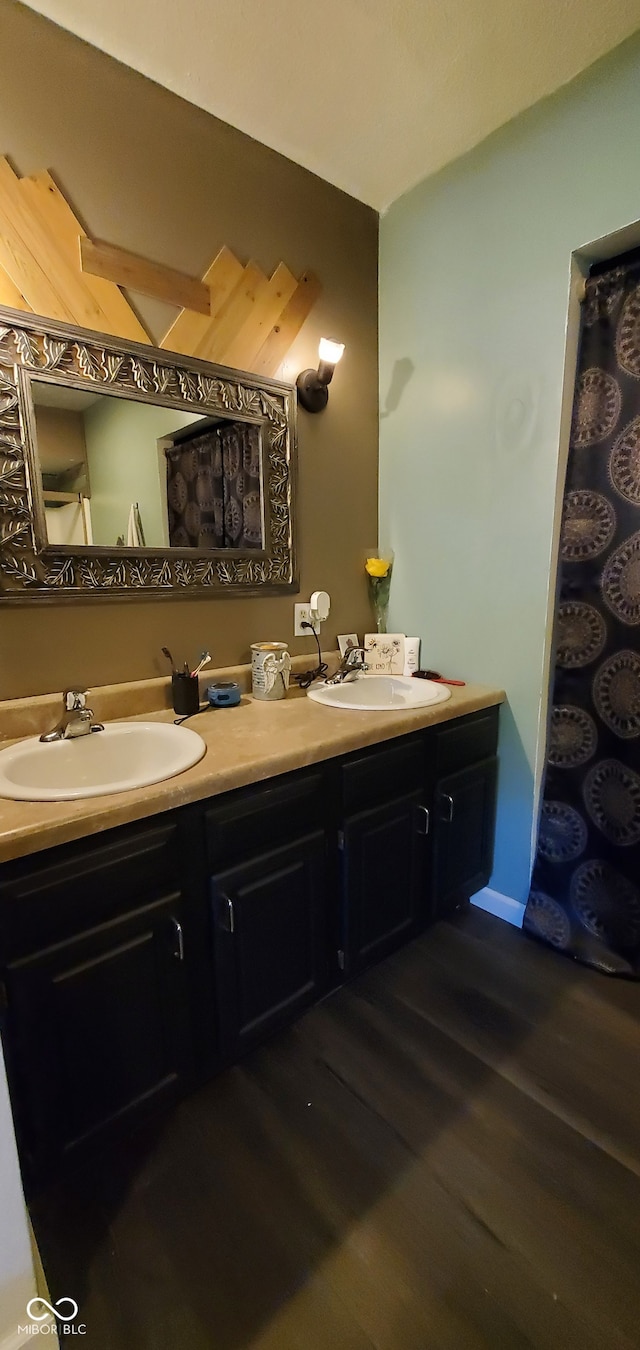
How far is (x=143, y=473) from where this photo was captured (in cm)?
146

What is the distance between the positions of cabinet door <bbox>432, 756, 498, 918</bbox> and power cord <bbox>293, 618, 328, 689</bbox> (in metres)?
0.54

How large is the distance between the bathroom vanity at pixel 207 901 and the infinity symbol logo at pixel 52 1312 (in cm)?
18

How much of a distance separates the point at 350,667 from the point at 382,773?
533mm

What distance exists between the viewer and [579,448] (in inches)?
61.2

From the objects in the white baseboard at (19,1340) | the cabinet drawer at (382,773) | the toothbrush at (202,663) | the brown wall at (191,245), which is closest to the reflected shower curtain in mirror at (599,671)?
the cabinet drawer at (382,773)

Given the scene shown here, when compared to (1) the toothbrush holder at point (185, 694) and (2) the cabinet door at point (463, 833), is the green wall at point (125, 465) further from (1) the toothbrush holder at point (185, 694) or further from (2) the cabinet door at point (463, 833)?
(2) the cabinet door at point (463, 833)

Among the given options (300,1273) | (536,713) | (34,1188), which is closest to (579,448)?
(536,713)

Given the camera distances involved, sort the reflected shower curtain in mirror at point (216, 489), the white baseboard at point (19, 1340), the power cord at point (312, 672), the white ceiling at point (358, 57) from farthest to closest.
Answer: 1. the power cord at point (312, 672)
2. the reflected shower curtain in mirror at point (216, 489)
3. the white ceiling at point (358, 57)
4. the white baseboard at point (19, 1340)

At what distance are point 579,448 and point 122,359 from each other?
127 centimetres

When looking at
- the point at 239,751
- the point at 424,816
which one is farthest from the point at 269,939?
the point at 424,816

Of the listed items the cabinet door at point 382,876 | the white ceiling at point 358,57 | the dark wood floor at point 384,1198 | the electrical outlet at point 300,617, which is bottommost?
the dark wood floor at point 384,1198

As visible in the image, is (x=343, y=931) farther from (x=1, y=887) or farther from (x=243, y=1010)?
(x=1, y=887)

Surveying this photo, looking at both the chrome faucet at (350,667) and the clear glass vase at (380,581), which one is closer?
the chrome faucet at (350,667)

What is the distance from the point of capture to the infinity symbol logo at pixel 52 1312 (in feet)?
2.70
